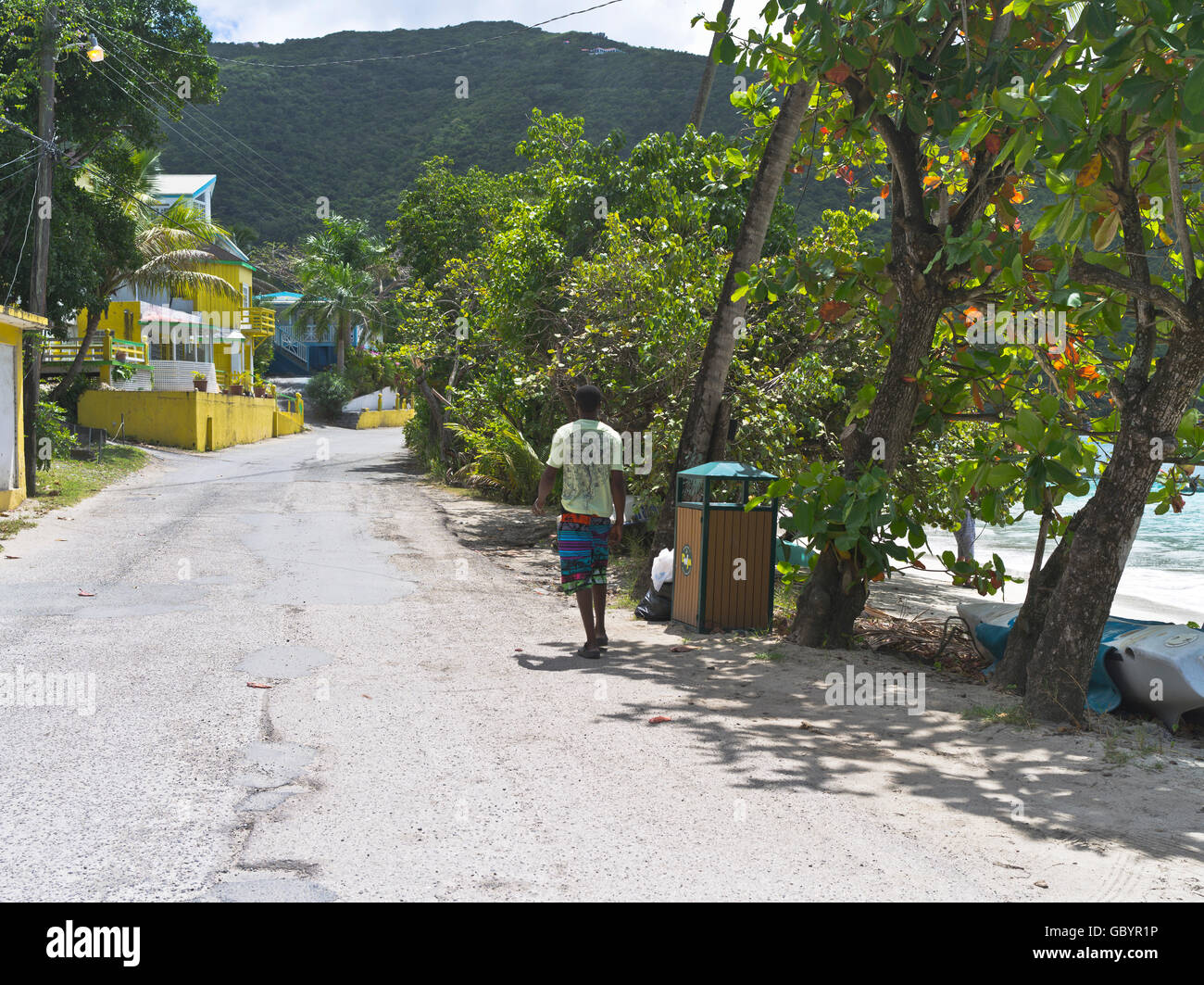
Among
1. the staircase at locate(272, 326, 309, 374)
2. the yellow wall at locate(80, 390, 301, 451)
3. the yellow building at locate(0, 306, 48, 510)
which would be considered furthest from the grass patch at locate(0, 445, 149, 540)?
the staircase at locate(272, 326, 309, 374)

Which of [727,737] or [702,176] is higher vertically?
[702,176]

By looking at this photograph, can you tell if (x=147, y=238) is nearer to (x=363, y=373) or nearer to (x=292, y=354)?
(x=363, y=373)

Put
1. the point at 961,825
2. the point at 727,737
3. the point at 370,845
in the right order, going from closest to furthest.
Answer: the point at 370,845, the point at 961,825, the point at 727,737

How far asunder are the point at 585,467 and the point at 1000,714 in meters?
3.13

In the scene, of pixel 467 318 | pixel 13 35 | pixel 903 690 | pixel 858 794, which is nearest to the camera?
pixel 858 794

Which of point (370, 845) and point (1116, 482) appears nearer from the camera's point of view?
point (370, 845)

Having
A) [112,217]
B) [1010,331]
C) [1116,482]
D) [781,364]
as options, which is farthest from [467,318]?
[1116,482]

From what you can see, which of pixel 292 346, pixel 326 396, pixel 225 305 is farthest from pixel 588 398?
pixel 292 346

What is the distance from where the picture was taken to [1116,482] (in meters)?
6.12

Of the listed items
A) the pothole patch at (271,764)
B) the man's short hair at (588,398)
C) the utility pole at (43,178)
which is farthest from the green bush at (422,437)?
the pothole patch at (271,764)

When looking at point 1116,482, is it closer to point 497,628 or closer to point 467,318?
point 497,628

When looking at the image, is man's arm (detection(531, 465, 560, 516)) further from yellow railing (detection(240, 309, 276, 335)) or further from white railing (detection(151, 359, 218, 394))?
yellow railing (detection(240, 309, 276, 335))

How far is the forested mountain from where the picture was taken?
82500 mm

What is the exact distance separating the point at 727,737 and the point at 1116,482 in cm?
272
